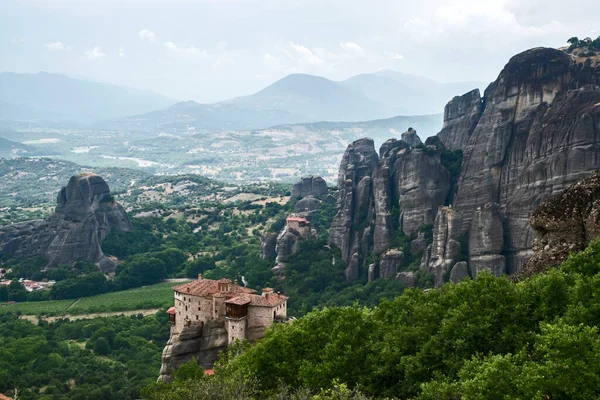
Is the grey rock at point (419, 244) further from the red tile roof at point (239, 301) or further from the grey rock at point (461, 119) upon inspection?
the red tile roof at point (239, 301)

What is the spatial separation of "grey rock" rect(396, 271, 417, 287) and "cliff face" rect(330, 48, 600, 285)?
176 centimetres

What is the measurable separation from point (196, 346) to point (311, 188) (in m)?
77.7

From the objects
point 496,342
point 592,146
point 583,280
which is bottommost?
point 496,342

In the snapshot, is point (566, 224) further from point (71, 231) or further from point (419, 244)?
point (71, 231)

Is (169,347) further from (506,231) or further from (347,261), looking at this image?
(347,261)

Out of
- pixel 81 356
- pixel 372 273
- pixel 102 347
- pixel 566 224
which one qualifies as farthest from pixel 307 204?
pixel 566 224

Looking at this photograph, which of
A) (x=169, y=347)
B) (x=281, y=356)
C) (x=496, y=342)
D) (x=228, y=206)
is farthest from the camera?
(x=228, y=206)

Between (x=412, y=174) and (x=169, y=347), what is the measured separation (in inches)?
1377

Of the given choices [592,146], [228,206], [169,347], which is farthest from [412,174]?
[228,206]

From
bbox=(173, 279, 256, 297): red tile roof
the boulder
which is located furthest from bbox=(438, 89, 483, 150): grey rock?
bbox=(173, 279, 256, 297): red tile roof

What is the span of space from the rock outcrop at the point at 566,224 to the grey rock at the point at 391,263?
3542 cm

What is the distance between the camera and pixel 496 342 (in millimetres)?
23375

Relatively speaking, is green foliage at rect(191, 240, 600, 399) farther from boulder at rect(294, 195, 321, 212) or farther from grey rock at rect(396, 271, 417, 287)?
boulder at rect(294, 195, 321, 212)

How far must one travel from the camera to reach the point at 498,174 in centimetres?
6084
